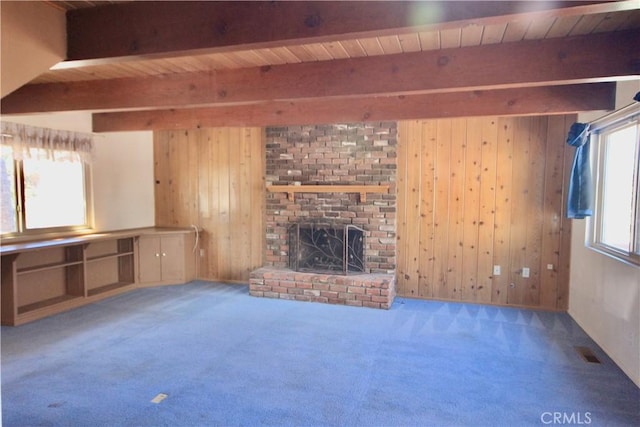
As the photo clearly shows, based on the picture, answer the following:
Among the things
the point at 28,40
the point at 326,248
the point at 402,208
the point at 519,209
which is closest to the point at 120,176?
the point at 326,248

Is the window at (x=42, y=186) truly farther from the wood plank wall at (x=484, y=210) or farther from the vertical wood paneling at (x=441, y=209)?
the vertical wood paneling at (x=441, y=209)

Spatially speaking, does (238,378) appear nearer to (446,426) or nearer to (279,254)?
(446,426)

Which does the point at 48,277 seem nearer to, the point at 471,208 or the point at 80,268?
the point at 80,268

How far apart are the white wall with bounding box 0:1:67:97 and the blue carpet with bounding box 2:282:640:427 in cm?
207

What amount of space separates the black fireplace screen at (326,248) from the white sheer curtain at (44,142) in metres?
3.03

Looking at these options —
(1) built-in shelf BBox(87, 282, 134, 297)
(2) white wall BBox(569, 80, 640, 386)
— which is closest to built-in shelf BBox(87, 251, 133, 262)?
(1) built-in shelf BBox(87, 282, 134, 297)

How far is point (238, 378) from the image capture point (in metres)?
2.90

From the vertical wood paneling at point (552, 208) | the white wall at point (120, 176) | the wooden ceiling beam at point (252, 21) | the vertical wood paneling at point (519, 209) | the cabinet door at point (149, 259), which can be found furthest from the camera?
the cabinet door at point (149, 259)

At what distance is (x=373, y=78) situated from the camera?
9.42 feet

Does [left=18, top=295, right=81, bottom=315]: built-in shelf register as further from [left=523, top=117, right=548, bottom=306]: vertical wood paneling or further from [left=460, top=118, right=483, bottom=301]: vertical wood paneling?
[left=523, top=117, right=548, bottom=306]: vertical wood paneling

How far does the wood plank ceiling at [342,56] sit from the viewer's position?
185cm

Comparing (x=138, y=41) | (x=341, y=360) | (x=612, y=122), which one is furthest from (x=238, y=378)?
(x=612, y=122)

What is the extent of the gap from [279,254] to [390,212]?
69.0 inches

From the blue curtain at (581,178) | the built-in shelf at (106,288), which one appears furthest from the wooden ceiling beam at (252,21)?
the built-in shelf at (106,288)
